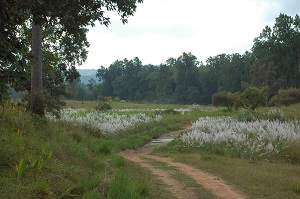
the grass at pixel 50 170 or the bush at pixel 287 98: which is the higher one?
the bush at pixel 287 98

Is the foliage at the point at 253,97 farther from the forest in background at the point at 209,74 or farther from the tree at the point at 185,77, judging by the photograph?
the tree at the point at 185,77

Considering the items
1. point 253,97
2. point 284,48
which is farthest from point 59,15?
point 284,48

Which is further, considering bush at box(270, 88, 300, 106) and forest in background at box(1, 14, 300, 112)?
forest in background at box(1, 14, 300, 112)

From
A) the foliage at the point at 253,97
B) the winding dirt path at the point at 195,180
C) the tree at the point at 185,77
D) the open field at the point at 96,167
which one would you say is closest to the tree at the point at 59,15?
the open field at the point at 96,167

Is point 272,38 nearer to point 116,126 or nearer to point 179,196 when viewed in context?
point 116,126

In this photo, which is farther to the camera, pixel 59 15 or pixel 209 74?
pixel 209 74

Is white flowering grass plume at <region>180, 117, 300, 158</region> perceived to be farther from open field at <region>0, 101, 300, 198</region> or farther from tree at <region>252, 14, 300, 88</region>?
tree at <region>252, 14, 300, 88</region>

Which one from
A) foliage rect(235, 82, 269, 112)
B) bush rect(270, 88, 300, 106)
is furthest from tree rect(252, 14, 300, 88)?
foliage rect(235, 82, 269, 112)

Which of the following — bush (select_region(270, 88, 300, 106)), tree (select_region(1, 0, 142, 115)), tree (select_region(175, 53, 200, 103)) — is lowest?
bush (select_region(270, 88, 300, 106))

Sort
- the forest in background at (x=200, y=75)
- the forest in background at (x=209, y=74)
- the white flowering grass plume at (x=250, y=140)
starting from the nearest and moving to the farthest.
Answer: the white flowering grass plume at (x=250, y=140) < the forest in background at (x=200, y=75) < the forest in background at (x=209, y=74)

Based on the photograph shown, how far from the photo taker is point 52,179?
6.84 m

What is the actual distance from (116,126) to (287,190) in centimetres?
1389

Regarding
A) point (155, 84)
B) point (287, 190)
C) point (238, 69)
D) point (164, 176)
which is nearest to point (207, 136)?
point (164, 176)

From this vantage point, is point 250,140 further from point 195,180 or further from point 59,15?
point 59,15
